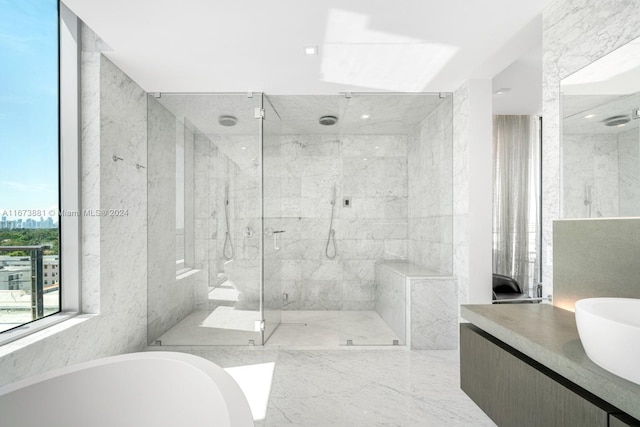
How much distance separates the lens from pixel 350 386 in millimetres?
2674

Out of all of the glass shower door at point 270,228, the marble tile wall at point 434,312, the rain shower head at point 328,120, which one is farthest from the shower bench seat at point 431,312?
the rain shower head at point 328,120

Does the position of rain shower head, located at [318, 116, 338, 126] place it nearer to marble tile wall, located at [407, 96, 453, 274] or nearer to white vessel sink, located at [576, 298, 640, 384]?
marble tile wall, located at [407, 96, 453, 274]

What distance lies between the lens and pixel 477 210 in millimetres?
3191

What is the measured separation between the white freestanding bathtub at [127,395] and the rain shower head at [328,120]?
10.5 ft

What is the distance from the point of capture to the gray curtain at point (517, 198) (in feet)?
15.0

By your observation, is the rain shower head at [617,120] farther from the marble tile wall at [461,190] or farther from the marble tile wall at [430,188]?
the marble tile wall at [430,188]

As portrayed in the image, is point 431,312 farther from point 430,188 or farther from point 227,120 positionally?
point 227,120

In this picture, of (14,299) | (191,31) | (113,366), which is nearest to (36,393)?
(113,366)

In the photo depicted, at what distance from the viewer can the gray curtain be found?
457 cm

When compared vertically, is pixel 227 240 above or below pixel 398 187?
below

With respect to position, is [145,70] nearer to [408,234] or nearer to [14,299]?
[14,299]

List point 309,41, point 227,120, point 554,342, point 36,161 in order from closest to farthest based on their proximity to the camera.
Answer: point 554,342 < point 36,161 < point 309,41 < point 227,120

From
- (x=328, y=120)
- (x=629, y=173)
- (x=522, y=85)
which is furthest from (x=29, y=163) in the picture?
(x=522, y=85)

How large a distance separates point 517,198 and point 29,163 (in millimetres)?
5110
